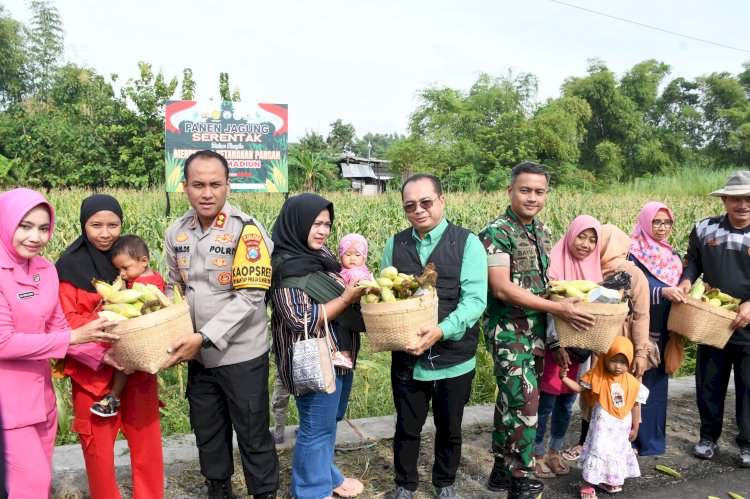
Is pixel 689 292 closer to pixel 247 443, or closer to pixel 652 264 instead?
pixel 652 264

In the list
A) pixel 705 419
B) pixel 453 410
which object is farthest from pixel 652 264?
pixel 453 410

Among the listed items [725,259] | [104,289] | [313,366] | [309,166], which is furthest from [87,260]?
[309,166]

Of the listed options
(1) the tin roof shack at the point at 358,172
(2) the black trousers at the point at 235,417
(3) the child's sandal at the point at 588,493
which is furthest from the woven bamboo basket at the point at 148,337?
(1) the tin roof shack at the point at 358,172

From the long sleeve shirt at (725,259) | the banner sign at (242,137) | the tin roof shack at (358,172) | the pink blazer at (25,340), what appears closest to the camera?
the pink blazer at (25,340)

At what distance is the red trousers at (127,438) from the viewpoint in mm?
2816

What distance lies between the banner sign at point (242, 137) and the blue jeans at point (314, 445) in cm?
809

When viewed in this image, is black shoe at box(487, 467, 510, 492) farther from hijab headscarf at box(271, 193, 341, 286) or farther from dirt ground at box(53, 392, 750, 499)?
hijab headscarf at box(271, 193, 341, 286)

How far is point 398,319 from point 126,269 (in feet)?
4.88

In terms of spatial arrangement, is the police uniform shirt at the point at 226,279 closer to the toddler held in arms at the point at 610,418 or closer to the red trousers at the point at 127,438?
the red trousers at the point at 127,438

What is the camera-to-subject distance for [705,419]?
4078 mm

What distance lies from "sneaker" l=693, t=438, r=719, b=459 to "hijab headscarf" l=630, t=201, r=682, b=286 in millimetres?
1198

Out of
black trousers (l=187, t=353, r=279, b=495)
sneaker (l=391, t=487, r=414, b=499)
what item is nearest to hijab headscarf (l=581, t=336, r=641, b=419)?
sneaker (l=391, t=487, r=414, b=499)

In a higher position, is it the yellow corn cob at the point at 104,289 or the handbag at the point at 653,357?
the yellow corn cob at the point at 104,289

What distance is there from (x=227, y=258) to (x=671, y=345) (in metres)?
3.23
